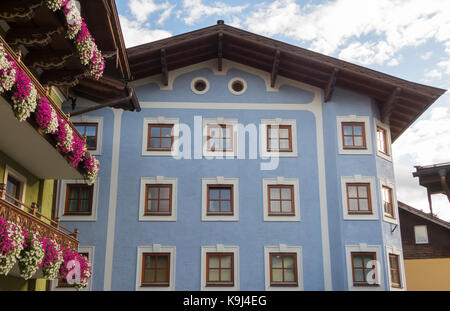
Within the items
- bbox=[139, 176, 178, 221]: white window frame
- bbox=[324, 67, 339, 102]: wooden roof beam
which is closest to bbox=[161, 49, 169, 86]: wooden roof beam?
bbox=[139, 176, 178, 221]: white window frame

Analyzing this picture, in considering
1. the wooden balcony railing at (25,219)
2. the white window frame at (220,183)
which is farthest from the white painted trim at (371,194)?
the wooden balcony railing at (25,219)

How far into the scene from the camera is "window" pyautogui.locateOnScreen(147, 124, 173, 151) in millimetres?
20594

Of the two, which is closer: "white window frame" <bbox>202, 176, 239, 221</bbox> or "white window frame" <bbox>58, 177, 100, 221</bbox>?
"white window frame" <bbox>58, 177, 100, 221</bbox>

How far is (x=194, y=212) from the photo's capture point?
1989 cm

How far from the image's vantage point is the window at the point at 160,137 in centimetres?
2059

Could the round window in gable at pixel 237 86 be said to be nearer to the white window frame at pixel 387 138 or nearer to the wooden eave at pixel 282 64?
the wooden eave at pixel 282 64

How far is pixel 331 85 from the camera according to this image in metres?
20.7

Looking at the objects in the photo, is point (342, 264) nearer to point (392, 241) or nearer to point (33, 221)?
point (392, 241)

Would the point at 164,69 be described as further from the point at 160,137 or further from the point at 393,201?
the point at 393,201

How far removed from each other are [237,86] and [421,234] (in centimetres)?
1046

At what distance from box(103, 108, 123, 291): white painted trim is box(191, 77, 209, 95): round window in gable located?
271cm

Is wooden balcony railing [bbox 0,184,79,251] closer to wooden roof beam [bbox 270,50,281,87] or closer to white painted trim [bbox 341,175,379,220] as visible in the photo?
white painted trim [bbox 341,175,379,220]

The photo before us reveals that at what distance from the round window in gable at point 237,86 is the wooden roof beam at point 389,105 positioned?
16.4 feet

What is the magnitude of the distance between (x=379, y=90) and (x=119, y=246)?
406 inches
